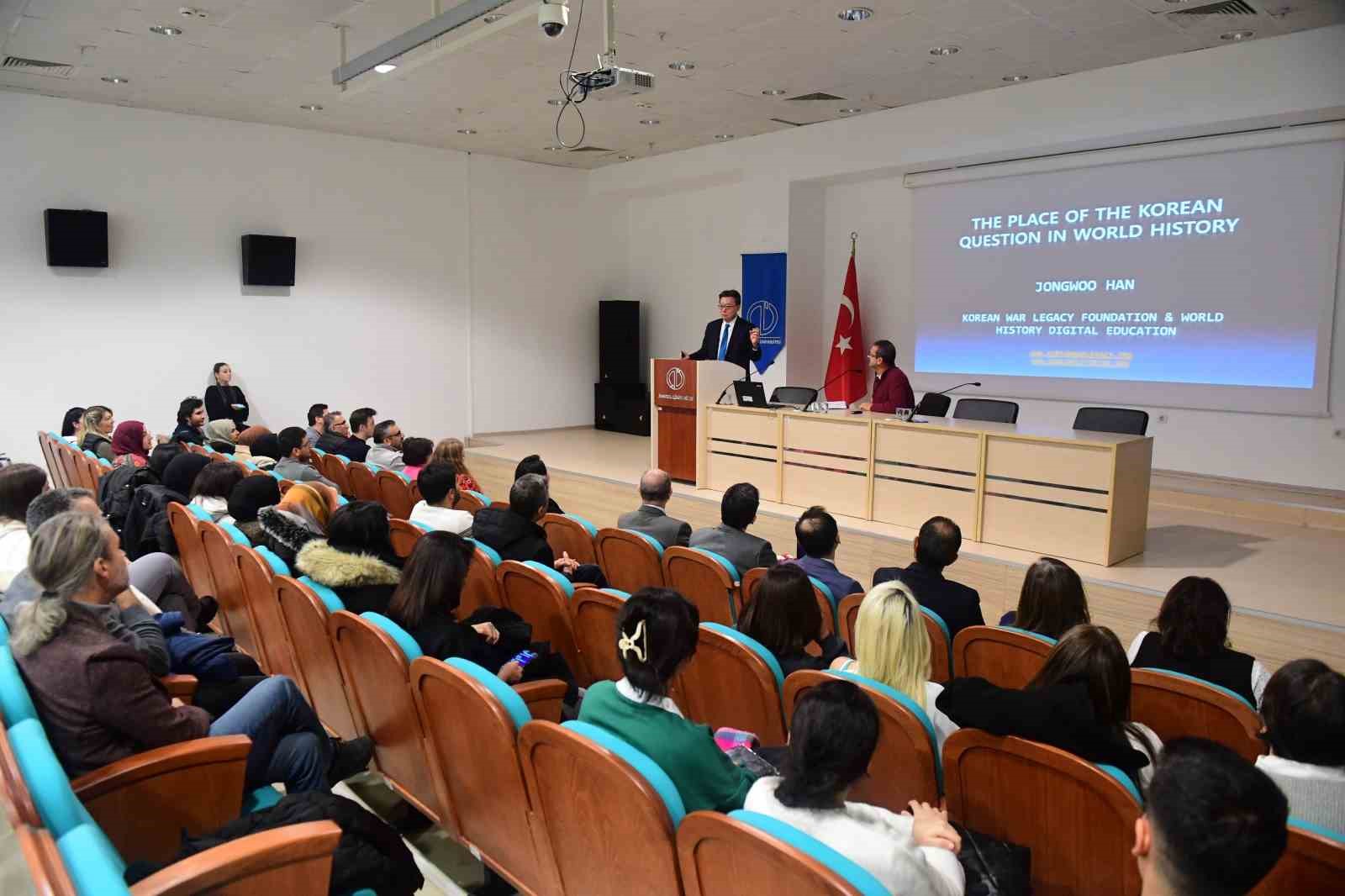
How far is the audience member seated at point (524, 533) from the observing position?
393 centimetres

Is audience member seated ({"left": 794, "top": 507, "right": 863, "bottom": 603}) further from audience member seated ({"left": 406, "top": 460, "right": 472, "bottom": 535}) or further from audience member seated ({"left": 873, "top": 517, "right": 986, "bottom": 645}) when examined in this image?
audience member seated ({"left": 406, "top": 460, "right": 472, "bottom": 535})

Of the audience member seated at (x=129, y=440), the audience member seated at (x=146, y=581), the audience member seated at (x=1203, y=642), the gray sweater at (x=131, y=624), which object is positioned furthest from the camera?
the audience member seated at (x=129, y=440)

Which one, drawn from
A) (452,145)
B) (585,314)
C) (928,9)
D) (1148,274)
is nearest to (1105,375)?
(1148,274)

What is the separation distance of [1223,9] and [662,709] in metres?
6.71

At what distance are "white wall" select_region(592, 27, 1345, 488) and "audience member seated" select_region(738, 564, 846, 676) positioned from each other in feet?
21.6

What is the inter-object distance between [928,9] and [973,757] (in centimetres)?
578

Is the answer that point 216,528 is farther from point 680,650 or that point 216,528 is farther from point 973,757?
point 973,757

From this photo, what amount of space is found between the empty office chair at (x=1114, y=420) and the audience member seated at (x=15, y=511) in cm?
586

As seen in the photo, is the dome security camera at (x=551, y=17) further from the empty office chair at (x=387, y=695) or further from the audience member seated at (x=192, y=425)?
the audience member seated at (x=192, y=425)

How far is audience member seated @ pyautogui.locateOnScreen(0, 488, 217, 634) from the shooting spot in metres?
2.76

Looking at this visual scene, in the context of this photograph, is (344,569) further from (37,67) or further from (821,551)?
(37,67)

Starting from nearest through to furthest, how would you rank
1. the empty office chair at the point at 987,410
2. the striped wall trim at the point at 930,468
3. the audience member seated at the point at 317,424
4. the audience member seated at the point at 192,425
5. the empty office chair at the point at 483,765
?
the empty office chair at the point at 483,765, the striped wall trim at the point at 930,468, the empty office chair at the point at 987,410, the audience member seated at the point at 192,425, the audience member seated at the point at 317,424

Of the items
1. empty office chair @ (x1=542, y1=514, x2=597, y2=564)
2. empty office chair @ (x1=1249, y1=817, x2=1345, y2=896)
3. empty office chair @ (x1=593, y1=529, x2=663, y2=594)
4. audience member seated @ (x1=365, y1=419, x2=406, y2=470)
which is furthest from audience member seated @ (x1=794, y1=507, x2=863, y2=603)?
audience member seated @ (x1=365, y1=419, x2=406, y2=470)

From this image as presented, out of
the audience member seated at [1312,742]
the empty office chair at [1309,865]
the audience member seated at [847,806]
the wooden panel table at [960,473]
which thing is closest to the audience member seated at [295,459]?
the wooden panel table at [960,473]
